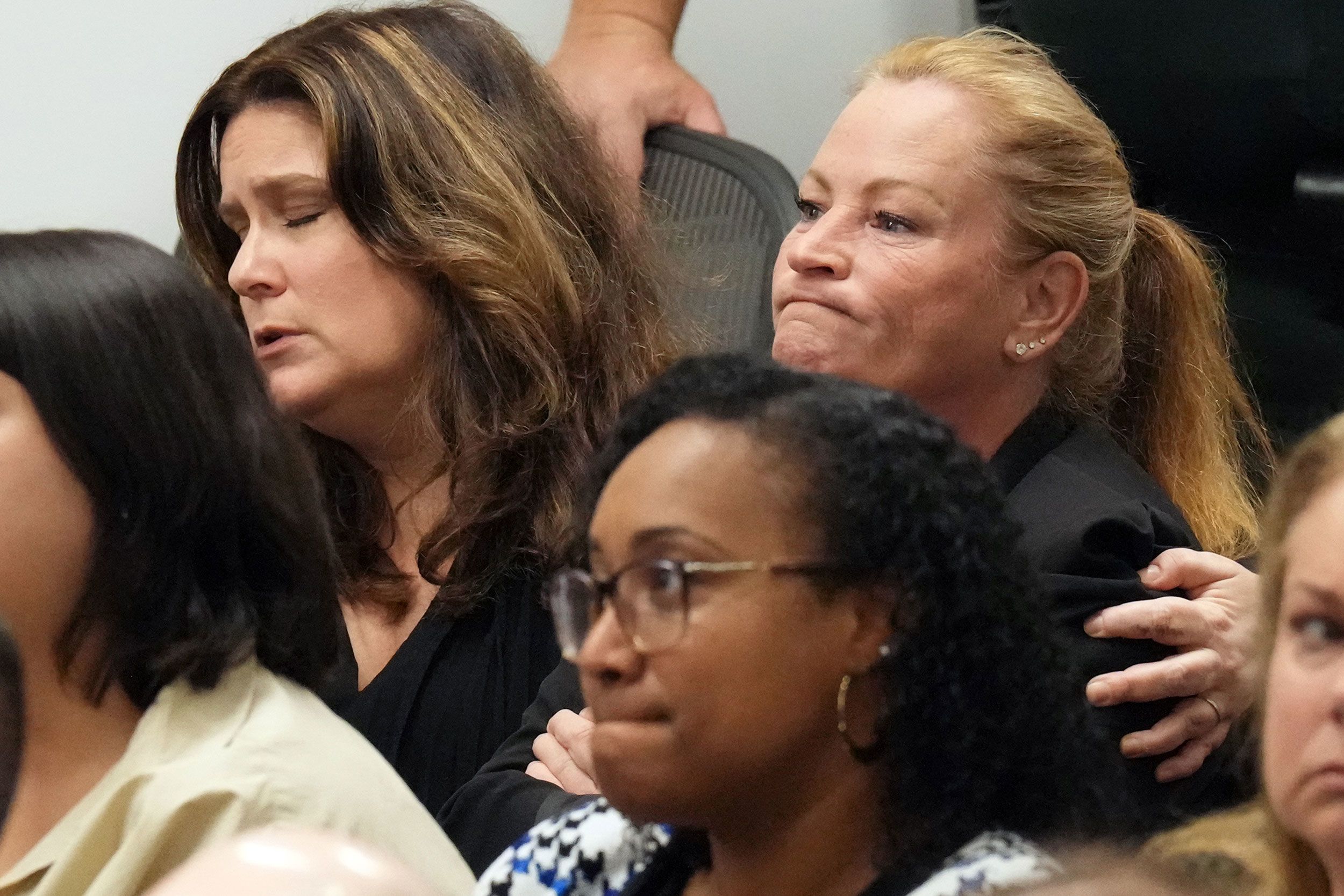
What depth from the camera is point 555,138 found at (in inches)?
76.9

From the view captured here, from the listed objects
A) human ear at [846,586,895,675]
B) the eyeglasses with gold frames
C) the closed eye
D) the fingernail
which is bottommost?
the fingernail

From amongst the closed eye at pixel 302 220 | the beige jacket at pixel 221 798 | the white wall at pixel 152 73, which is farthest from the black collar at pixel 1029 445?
the white wall at pixel 152 73

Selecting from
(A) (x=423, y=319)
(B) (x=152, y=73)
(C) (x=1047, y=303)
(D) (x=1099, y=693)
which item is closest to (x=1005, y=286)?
(C) (x=1047, y=303)

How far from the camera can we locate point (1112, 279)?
5.55ft

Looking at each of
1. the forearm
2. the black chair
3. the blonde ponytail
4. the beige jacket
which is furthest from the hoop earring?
the forearm

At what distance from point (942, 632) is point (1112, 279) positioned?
754mm

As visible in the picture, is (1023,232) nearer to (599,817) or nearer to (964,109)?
(964,109)

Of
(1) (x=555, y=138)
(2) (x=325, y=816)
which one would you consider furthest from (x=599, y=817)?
(1) (x=555, y=138)

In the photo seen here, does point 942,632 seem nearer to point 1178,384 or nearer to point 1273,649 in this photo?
point 1273,649

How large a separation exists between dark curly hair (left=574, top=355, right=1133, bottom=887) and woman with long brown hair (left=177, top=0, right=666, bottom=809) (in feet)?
2.10

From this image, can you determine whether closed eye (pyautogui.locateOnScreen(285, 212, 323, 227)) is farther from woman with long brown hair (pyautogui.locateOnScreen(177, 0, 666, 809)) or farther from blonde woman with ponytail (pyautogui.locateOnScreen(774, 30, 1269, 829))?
blonde woman with ponytail (pyautogui.locateOnScreen(774, 30, 1269, 829))

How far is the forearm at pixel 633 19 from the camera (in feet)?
8.02

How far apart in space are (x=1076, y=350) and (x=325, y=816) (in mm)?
873

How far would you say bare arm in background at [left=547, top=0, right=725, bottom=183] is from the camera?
7.51 ft
